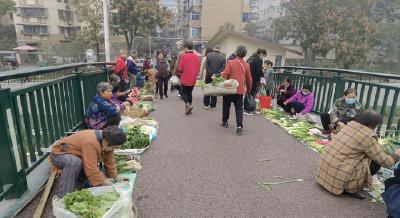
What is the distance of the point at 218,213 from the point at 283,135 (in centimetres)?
297

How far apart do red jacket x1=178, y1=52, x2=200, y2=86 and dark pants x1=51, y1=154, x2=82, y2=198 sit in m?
4.21

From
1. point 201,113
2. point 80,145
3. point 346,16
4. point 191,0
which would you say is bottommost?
point 201,113

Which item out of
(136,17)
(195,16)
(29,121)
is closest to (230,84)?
(29,121)

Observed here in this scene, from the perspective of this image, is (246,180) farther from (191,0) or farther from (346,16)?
(191,0)

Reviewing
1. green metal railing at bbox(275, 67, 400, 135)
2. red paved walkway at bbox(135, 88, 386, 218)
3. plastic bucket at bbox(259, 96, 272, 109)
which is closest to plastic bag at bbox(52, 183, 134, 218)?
red paved walkway at bbox(135, 88, 386, 218)

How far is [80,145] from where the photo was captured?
2.91 metres

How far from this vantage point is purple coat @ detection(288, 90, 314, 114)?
21.5 ft

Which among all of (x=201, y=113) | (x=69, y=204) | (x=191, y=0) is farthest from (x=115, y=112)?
(x=191, y=0)

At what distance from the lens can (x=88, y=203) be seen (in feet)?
7.97

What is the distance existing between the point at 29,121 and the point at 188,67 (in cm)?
412

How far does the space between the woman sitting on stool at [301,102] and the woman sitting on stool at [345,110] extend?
1.24m

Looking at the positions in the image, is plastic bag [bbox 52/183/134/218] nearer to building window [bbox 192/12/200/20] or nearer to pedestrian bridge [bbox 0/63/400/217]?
pedestrian bridge [bbox 0/63/400/217]

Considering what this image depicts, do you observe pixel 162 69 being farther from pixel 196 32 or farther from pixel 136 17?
pixel 196 32

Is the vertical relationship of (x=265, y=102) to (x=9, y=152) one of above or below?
below
